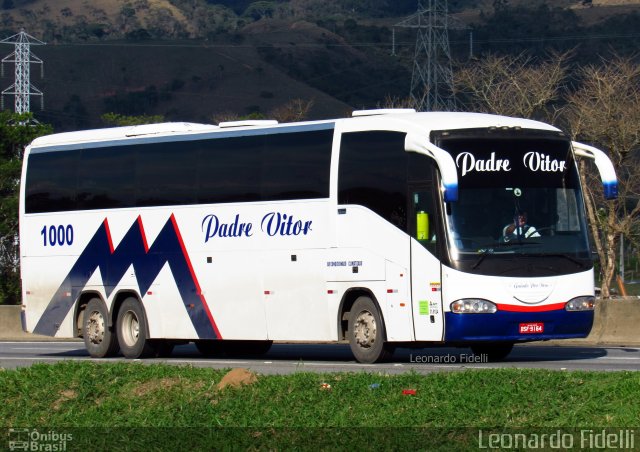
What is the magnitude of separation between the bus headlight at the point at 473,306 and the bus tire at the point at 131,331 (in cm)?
698

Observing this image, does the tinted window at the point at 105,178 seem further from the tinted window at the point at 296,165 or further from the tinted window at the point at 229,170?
the tinted window at the point at 296,165

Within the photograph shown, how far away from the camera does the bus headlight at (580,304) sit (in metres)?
19.8

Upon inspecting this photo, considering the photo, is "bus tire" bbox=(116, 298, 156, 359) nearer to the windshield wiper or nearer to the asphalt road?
the asphalt road

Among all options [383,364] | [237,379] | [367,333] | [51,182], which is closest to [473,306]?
[383,364]

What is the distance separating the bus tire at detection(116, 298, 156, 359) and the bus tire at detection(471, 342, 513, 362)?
607 cm

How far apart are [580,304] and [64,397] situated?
8316mm

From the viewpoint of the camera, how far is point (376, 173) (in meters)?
20.3

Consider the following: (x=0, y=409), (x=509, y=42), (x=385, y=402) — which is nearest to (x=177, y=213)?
(x=0, y=409)

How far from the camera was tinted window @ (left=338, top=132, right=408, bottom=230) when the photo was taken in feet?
65.7

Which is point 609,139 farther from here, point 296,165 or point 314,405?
point 314,405

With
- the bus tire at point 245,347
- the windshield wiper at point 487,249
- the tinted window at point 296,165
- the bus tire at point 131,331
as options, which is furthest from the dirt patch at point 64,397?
the bus tire at point 245,347

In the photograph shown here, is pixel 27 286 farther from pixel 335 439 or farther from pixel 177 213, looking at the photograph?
pixel 335 439

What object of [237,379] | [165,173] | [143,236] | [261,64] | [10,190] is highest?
[261,64]

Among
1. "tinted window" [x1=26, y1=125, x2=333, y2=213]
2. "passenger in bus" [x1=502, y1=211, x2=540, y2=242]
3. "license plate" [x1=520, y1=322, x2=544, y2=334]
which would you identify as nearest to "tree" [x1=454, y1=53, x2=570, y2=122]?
"tinted window" [x1=26, y1=125, x2=333, y2=213]
